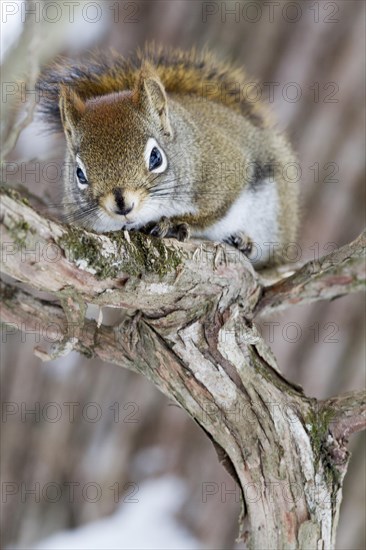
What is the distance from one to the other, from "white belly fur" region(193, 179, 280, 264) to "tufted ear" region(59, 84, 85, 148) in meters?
0.37

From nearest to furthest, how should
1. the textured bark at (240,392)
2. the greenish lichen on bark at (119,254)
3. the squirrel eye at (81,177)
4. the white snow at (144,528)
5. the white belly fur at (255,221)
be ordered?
the greenish lichen on bark at (119,254) → the textured bark at (240,392) → the squirrel eye at (81,177) → the white belly fur at (255,221) → the white snow at (144,528)

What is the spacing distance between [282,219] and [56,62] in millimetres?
701

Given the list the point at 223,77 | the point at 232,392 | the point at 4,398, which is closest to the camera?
the point at 232,392

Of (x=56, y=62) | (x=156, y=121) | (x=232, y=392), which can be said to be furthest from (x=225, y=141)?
(x=232, y=392)

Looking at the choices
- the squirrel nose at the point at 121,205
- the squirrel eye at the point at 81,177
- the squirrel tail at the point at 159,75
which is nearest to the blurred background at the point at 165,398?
the squirrel tail at the point at 159,75

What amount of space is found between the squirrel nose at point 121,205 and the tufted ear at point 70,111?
0.72ft

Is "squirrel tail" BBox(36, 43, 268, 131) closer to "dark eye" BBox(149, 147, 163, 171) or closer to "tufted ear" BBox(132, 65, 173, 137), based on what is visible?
"tufted ear" BBox(132, 65, 173, 137)

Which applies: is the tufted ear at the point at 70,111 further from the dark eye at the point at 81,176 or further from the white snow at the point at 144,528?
the white snow at the point at 144,528

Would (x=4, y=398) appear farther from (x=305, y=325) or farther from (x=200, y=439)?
(x=305, y=325)

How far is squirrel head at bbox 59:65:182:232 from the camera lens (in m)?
1.41

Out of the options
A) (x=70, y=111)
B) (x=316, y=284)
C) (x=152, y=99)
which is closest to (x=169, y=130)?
(x=152, y=99)

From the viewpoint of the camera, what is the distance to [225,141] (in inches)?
70.1

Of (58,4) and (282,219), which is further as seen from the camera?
(282,219)

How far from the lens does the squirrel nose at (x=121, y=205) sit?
1.37m
